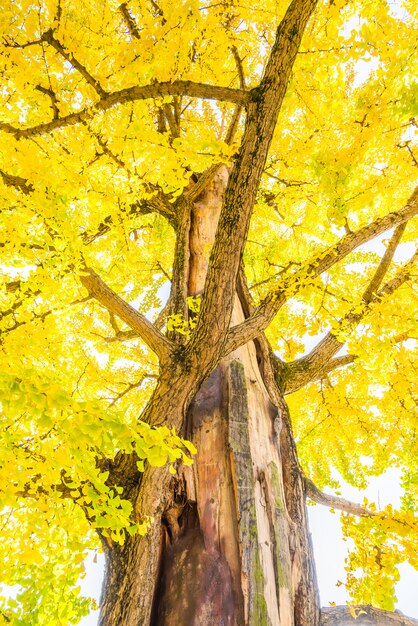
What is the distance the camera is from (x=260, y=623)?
2.07 m

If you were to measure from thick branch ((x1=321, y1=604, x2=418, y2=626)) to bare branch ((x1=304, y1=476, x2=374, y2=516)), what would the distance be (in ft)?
2.51

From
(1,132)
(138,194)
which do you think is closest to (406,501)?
(138,194)

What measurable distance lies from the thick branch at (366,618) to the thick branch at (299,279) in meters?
1.89

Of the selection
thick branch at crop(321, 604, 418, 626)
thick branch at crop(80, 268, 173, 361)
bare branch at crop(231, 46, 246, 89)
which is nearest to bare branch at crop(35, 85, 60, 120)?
thick branch at crop(80, 268, 173, 361)

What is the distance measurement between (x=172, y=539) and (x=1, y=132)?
11.1 feet

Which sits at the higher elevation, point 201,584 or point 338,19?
point 338,19

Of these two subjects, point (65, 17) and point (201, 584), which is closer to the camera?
point (201, 584)

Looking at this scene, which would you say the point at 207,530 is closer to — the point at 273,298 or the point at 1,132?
the point at 273,298

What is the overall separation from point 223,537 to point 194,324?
150 cm

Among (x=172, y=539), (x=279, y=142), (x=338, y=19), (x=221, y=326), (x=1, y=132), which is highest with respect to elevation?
(x=279, y=142)

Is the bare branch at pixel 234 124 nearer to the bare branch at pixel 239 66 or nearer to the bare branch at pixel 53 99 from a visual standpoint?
the bare branch at pixel 239 66

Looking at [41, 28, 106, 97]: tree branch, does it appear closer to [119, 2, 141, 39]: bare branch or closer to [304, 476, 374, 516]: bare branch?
[119, 2, 141, 39]: bare branch

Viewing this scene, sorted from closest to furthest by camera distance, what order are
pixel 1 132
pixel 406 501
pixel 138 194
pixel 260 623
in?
1. pixel 260 623
2. pixel 1 132
3. pixel 138 194
4. pixel 406 501

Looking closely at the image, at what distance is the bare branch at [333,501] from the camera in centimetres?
343
